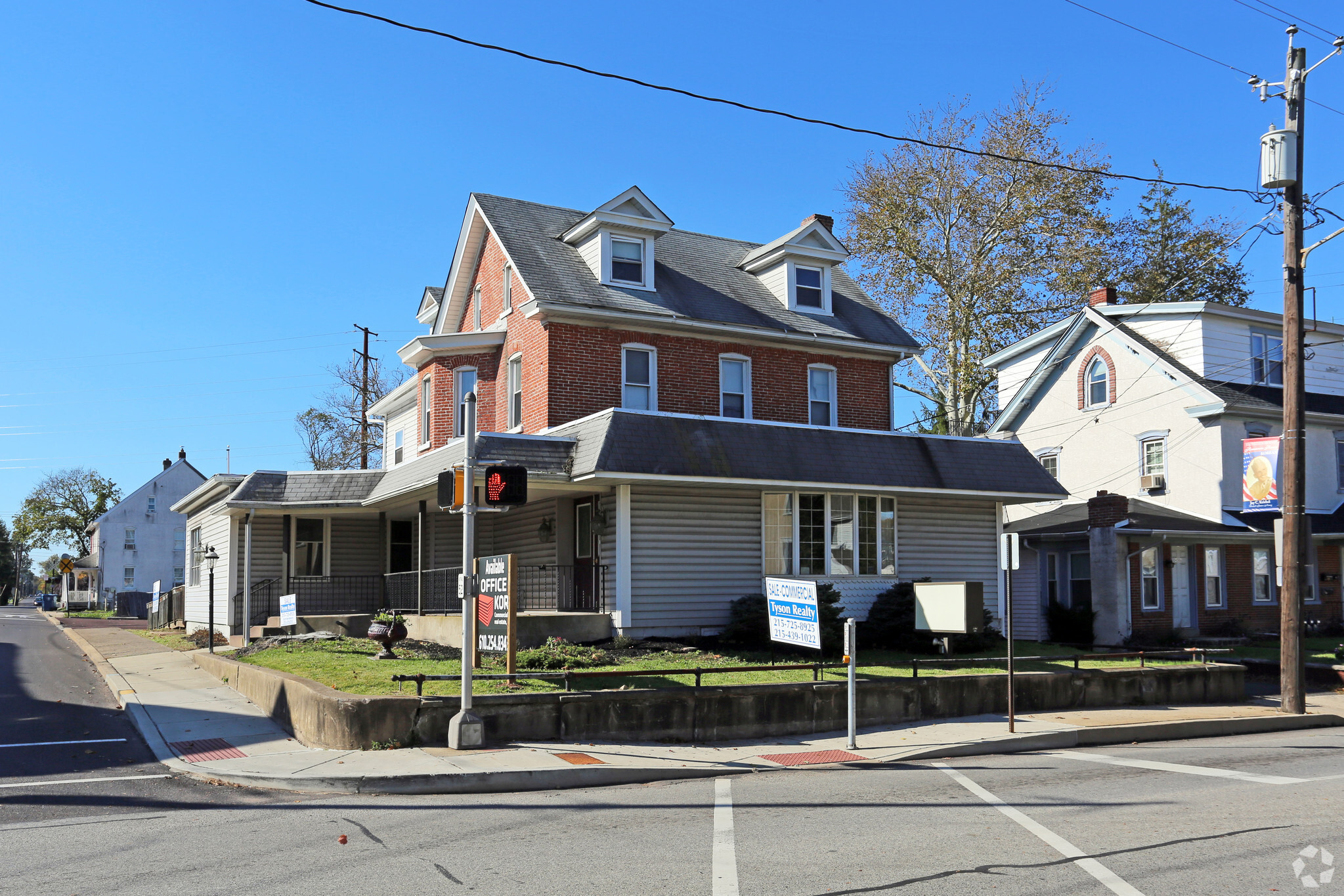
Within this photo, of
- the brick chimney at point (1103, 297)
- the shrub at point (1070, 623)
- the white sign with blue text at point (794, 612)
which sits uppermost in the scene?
the brick chimney at point (1103, 297)

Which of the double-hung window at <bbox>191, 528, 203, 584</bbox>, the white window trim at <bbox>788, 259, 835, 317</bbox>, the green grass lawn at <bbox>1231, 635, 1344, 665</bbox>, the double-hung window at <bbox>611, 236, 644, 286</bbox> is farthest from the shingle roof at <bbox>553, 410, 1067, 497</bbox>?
the double-hung window at <bbox>191, 528, 203, 584</bbox>

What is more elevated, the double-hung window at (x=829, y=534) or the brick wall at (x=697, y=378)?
the brick wall at (x=697, y=378)

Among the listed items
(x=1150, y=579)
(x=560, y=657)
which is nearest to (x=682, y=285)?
(x=560, y=657)

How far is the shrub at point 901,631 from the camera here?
20.1 m

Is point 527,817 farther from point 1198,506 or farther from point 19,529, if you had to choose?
point 19,529

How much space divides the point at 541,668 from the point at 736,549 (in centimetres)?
598

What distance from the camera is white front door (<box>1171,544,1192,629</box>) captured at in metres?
28.0

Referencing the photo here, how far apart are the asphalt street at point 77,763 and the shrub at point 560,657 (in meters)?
4.99

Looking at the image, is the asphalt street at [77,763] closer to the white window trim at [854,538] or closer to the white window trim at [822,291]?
the white window trim at [854,538]

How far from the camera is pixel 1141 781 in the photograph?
35.7ft

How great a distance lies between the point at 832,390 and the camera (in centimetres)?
2536

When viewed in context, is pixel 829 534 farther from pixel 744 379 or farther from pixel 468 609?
pixel 468 609

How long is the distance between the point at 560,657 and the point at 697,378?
9349 mm

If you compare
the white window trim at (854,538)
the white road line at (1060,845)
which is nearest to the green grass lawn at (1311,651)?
the white window trim at (854,538)
